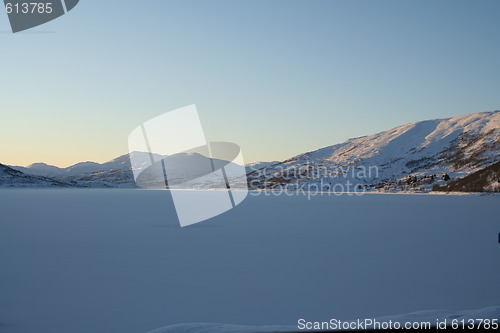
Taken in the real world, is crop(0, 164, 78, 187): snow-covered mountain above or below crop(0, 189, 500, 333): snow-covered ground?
above

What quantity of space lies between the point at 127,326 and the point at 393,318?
601cm

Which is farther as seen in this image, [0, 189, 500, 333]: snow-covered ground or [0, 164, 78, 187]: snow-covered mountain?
[0, 164, 78, 187]: snow-covered mountain

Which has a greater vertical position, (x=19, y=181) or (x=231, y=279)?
(x=19, y=181)

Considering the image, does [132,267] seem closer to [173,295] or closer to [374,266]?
[173,295]

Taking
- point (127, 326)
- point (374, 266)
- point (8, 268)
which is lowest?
point (374, 266)

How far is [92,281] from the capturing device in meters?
11.8

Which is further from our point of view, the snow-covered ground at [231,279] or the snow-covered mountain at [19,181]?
the snow-covered mountain at [19,181]

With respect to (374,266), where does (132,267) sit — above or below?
A: above

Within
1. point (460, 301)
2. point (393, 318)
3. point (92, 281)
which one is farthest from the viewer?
point (92, 281)

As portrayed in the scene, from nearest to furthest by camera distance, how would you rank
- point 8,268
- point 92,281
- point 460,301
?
point 460,301 → point 92,281 → point 8,268

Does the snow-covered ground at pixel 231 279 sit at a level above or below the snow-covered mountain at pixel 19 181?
below

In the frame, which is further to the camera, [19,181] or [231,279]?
[19,181]

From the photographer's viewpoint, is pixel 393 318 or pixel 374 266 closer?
pixel 393 318

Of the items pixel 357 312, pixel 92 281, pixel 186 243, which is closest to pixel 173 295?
pixel 92 281
